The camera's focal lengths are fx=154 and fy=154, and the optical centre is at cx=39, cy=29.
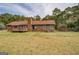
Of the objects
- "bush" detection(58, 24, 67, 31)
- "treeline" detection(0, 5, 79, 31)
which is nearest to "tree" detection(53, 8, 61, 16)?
"treeline" detection(0, 5, 79, 31)

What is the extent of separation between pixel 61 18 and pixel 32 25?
11.7 inches

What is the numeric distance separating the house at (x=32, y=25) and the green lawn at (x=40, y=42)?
4 cm

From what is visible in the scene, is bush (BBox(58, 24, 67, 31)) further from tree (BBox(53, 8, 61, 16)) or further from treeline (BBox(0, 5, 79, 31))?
tree (BBox(53, 8, 61, 16))

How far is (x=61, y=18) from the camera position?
153cm

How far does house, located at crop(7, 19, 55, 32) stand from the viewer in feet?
5.00

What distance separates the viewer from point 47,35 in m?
1.53

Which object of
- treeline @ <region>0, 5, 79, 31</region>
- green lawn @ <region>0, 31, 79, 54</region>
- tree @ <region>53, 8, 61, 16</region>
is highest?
tree @ <region>53, 8, 61, 16</region>

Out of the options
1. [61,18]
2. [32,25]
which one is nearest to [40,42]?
[32,25]

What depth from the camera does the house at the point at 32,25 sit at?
1.52 m

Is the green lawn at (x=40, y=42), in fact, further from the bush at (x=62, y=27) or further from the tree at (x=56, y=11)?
A: the tree at (x=56, y=11)

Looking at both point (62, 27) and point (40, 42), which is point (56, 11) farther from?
point (40, 42)

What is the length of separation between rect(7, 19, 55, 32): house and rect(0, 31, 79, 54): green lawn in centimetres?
4

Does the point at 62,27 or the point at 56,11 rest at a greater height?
the point at 56,11
